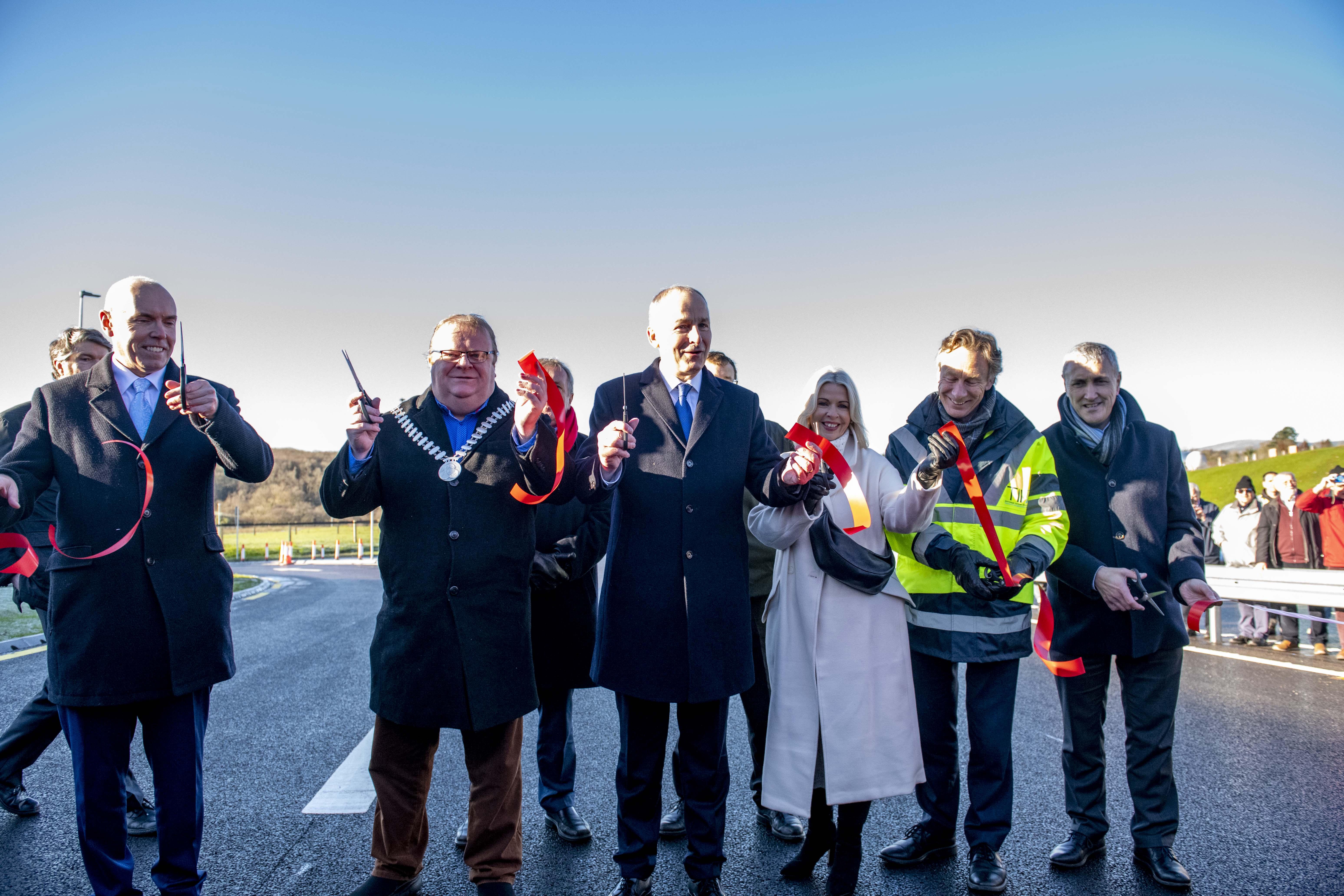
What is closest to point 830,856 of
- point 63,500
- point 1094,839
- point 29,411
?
point 1094,839

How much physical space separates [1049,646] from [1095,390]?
1.24 meters

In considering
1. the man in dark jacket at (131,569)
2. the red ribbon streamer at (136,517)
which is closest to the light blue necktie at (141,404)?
the man in dark jacket at (131,569)

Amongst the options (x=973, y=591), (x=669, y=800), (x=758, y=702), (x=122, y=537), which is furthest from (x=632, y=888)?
(x=122, y=537)

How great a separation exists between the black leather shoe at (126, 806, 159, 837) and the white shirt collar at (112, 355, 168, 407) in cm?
192

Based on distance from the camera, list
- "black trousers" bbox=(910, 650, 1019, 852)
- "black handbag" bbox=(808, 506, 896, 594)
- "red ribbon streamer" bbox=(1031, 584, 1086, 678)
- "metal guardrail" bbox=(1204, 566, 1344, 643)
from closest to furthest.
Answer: "black handbag" bbox=(808, 506, 896, 594)
"black trousers" bbox=(910, 650, 1019, 852)
"red ribbon streamer" bbox=(1031, 584, 1086, 678)
"metal guardrail" bbox=(1204, 566, 1344, 643)

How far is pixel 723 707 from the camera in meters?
3.43

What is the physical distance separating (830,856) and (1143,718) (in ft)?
5.22

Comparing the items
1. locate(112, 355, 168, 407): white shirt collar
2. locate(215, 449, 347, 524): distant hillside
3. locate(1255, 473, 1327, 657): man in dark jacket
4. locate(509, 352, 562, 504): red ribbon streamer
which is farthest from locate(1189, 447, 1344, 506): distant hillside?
locate(215, 449, 347, 524): distant hillside

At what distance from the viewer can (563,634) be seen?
4.34 meters

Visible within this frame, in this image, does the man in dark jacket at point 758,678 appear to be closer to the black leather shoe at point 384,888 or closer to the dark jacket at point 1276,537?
the black leather shoe at point 384,888

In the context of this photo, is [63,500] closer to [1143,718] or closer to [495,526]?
[495,526]

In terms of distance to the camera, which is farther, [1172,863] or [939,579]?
[939,579]

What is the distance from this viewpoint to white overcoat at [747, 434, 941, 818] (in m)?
3.49

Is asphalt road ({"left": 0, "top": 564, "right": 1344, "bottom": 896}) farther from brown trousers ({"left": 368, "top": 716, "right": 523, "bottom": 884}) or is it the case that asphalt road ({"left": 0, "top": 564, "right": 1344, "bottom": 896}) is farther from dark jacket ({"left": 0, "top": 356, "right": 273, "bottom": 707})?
brown trousers ({"left": 368, "top": 716, "right": 523, "bottom": 884})
